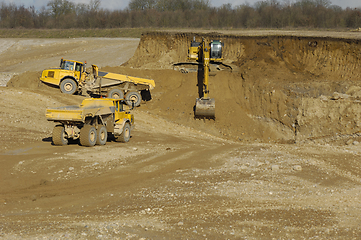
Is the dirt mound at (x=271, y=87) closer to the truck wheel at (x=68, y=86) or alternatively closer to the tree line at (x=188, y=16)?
the truck wheel at (x=68, y=86)

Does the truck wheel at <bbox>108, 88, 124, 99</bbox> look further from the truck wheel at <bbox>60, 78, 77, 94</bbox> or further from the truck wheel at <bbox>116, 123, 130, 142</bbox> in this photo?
the truck wheel at <bbox>116, 123, 130, 142</bbox>

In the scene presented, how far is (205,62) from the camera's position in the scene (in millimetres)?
22266

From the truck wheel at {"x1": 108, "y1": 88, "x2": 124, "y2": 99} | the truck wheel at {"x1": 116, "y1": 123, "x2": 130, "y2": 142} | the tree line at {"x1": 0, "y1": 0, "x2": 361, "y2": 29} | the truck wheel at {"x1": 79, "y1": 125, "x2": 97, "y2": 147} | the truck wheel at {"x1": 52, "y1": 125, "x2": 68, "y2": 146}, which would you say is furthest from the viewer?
the tree line at {"x1": 0, "y1": 0, "x2": 361, "y2": 29}

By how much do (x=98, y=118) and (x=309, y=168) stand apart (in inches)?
328

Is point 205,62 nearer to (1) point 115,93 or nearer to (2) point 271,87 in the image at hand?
(2) point 271,87

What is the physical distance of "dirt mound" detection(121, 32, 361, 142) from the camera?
21.3 meters

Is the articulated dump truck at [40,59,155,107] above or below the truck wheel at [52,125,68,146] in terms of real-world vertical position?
above

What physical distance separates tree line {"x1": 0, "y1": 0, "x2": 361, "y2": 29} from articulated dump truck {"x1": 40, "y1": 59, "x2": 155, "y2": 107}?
35465mm

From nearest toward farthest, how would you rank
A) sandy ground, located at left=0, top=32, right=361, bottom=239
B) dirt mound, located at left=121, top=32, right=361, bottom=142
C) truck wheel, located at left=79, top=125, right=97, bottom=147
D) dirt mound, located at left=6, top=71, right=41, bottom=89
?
sandy ground, located at left=0, top=32, right=361, bottom=239 < truck wheel, located at left=79, top=125, right=97, bottom=147 < dirt mound, located at left=121, top=32, right=361, bottom=142 < dirt mound, located at left=6, top=71, right=41, bottom=89

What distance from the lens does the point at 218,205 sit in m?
7.66

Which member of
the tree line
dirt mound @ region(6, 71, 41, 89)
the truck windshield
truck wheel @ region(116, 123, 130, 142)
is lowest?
truck wheel @ region(116, 123, 130, 142)

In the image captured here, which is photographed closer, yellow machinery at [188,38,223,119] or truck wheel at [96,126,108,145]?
truck wheel at [96,126,108,145]

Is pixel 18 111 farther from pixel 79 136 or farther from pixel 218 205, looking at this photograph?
pixel 218 205

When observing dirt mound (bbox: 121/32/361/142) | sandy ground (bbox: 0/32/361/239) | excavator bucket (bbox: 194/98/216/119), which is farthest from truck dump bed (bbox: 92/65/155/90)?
sandy ground (bbox: 0/32/361/239)
